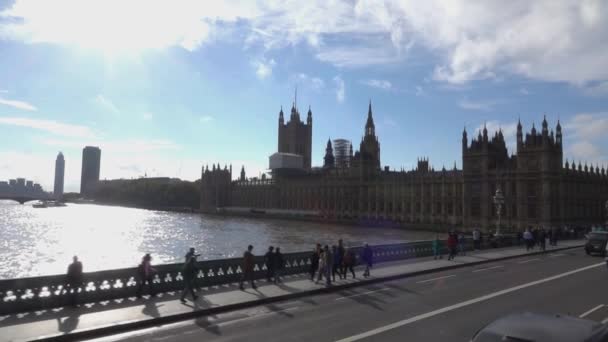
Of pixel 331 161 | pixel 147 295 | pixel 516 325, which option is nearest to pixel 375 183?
pixel 331 161

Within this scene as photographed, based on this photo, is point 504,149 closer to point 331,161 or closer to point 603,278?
point 331,161

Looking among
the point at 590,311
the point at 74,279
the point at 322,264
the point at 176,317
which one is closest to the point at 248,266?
the point at 322,264

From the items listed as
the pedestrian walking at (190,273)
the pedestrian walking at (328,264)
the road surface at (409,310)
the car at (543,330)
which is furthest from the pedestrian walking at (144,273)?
the car at (543,330)

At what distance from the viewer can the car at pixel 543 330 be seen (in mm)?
5634

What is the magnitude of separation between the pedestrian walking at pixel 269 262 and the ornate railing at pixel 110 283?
1.61ft

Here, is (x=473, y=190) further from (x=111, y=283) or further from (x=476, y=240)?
(x=111, y=283)

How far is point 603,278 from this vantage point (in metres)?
20.7

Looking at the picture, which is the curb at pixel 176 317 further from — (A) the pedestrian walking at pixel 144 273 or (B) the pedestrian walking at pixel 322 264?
(A) the pedestrian walking at pixel 144 273

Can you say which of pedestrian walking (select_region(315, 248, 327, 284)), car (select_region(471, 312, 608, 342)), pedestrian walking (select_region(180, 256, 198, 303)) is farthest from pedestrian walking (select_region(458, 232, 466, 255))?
car (select_region(471, 312, 608, 342))

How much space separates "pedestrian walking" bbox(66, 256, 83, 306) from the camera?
45.5ft

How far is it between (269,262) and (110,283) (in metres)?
5.99

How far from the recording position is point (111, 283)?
15.2 m

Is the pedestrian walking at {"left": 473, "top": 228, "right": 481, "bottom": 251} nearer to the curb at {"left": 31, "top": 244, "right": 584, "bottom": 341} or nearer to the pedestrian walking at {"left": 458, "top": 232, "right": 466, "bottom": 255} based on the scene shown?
the pedestrian walking at {"left": 458, "top": 232, "right": 466, "bottom": 255}

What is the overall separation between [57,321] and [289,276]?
33.3 feet
